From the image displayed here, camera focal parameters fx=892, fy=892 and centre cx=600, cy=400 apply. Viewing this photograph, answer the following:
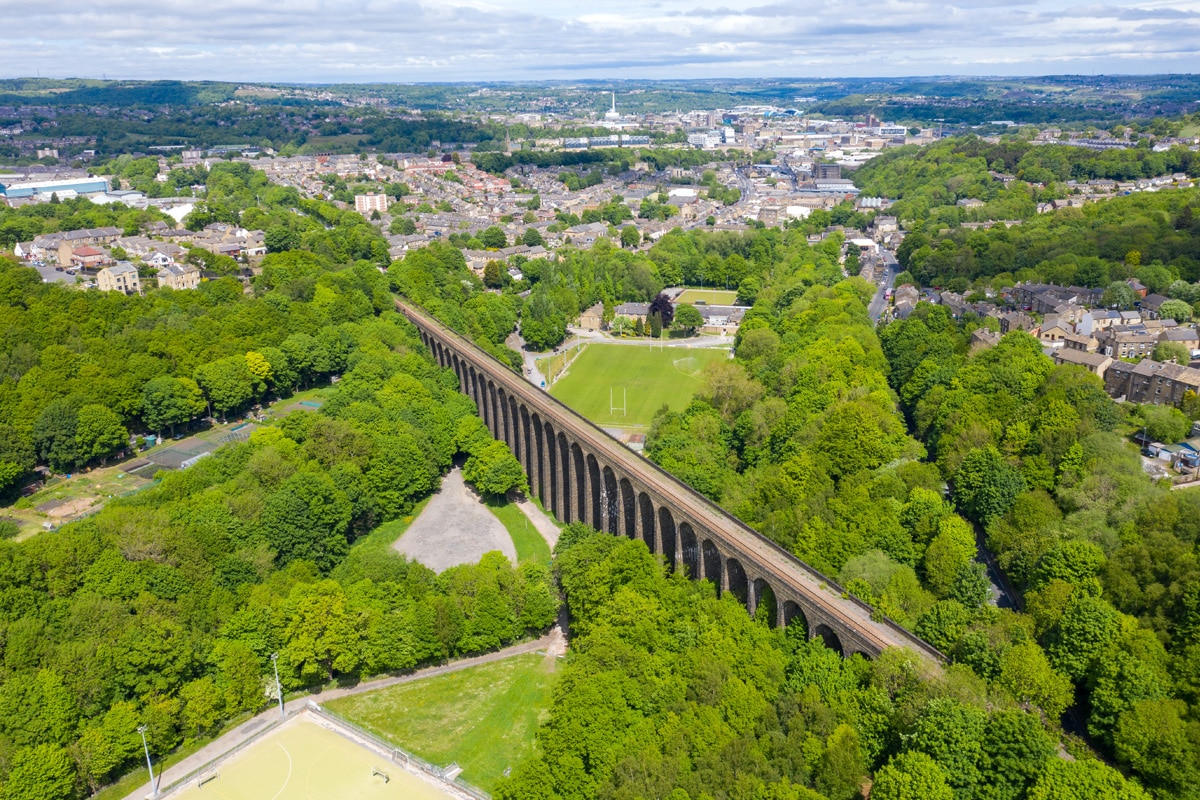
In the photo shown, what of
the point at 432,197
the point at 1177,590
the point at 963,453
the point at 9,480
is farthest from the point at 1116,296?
the point at 432,197

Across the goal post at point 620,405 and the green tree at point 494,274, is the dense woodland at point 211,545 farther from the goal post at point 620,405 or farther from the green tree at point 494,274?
the green tree at point 494,274

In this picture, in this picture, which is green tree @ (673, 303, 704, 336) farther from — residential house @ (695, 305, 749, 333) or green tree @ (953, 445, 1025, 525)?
green tree @ (953, 445, 1025, 525)

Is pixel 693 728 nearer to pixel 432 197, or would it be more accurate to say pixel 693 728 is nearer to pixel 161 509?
pixel 161 509

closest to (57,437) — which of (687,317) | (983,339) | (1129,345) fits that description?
(687,317)

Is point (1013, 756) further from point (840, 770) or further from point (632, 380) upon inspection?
point (632, 380)

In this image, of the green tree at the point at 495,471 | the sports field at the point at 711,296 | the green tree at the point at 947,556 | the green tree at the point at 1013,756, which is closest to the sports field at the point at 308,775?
the green tree at the point at 1013,756
